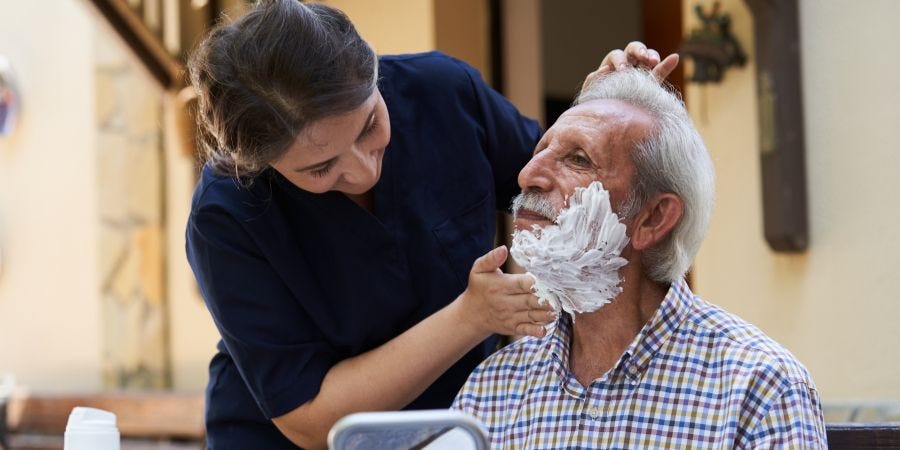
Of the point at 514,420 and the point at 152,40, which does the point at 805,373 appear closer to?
the point at 514,420

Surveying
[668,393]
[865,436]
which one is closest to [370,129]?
[668,393]

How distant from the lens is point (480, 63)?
16.0ft

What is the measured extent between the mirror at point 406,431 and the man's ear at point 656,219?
862mm

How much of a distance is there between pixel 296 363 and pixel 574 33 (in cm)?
375

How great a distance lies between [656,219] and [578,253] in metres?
0.15

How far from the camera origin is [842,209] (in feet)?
11.5

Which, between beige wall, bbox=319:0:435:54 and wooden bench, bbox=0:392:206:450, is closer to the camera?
beige wall, bbox=319:0:435:54

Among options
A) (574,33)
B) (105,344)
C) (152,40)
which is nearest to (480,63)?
(574,33)

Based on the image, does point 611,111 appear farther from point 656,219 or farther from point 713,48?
point 713,48

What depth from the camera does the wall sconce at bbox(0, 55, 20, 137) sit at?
23.0 ft

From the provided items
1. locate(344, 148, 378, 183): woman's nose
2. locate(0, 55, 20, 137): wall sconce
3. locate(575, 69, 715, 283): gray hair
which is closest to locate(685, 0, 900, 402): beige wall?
locate(575, 69, 715, 283): gray hair

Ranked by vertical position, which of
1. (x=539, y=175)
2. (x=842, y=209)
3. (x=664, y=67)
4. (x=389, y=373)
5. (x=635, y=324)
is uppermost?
(x=664, y=67)

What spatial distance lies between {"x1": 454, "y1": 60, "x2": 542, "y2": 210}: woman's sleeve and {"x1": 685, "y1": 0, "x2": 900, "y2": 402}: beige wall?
1234 millimetres

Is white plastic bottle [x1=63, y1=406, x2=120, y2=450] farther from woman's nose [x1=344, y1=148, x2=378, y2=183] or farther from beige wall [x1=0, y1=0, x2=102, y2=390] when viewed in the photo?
beige wall [x1=0, y1=0, x2=102, y2=390]
